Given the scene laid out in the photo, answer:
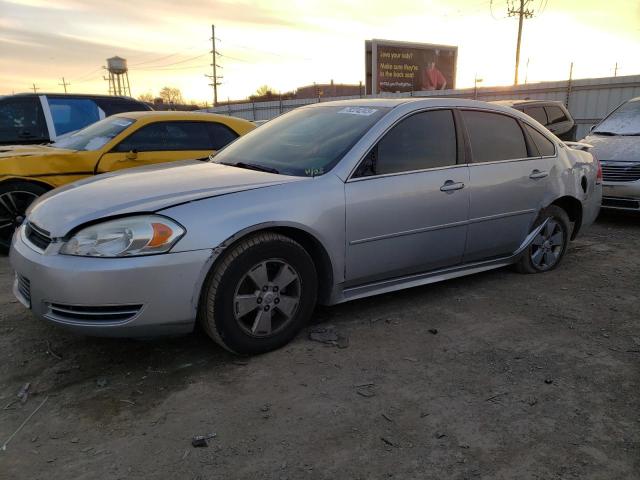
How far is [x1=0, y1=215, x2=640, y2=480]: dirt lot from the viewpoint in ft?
7.20

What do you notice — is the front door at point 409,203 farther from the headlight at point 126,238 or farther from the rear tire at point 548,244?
the headlight at point 126,238

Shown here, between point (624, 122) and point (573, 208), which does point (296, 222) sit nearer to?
point (573, 208)

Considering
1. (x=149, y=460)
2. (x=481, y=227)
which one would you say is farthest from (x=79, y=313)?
(x=481, y=227)

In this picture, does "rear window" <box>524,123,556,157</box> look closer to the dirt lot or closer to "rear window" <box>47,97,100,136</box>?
the dirt lot

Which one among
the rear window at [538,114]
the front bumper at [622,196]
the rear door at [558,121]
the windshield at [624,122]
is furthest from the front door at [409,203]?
the rear door at [558,121]

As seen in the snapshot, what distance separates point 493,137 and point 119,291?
3.15 metres

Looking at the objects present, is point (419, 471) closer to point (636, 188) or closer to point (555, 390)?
point (555, 390)

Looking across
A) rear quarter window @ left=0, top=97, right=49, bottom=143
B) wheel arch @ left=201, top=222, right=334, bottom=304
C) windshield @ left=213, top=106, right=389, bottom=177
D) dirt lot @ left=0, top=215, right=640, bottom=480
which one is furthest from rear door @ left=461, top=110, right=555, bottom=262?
rear quarter window @ left=0, top=97, right=49, bottom=143

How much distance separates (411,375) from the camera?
9.53 feet

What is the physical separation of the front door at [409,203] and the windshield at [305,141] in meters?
0.22

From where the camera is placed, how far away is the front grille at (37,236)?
2871 mm

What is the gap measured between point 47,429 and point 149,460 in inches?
23.9

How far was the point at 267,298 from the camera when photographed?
3.05 metres

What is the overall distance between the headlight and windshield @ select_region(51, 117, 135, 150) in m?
3.22
